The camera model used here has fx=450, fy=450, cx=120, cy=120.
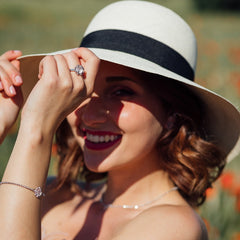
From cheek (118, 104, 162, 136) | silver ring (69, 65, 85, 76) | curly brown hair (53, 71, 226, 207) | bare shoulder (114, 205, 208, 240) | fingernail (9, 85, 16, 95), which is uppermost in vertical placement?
silver ring (69, 65, 85, 76)

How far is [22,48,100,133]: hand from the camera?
1.52 m

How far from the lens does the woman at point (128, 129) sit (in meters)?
1.54

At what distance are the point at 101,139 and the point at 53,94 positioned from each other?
1.75ft

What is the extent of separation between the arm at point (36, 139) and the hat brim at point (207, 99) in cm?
29

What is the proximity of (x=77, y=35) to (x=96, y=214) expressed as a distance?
27.7ft

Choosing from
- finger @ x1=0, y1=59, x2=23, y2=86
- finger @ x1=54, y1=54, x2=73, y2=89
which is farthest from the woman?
finger @ x1=0, y1=59, x2=23, y2=86

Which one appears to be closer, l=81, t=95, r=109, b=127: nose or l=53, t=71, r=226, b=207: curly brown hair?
l=81, t=95, r=109, b=127: nose

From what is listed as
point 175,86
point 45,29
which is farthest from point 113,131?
point 45,29

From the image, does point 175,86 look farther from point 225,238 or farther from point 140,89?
point 225,238

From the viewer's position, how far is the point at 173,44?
2.00m

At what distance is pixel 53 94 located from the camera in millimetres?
1529

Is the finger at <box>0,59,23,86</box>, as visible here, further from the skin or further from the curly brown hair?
the curly brown hair

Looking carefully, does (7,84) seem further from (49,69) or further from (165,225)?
(165,225)

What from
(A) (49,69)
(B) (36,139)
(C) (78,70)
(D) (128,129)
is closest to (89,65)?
(C) (78,70)
